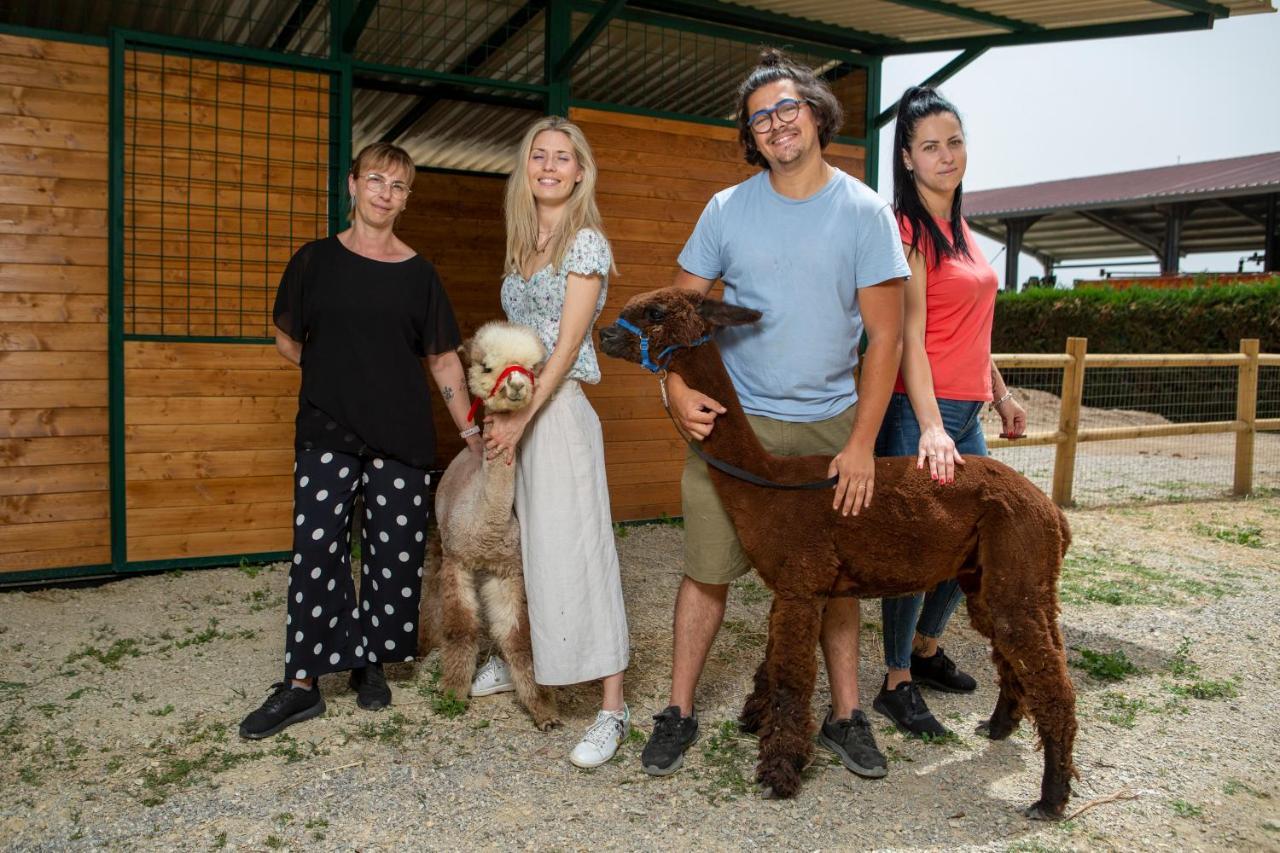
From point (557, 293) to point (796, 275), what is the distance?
2.66ft

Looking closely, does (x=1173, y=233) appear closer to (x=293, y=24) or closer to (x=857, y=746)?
(x=293, y=24)

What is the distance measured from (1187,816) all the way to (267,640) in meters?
3.61

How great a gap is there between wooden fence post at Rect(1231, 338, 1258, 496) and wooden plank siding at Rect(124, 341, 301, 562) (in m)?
8.02

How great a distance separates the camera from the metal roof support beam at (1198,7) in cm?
563

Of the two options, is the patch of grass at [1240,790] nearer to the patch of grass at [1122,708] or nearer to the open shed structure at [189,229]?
the patch of grass at [1122,708]

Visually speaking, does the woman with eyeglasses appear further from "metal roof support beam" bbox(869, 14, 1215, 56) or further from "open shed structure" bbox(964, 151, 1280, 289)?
"open shed structure" bbox(964, 151, 1280, 289)

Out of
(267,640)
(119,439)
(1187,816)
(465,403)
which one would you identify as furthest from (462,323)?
(1187,816)

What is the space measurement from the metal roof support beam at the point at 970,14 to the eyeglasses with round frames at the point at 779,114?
389 cm

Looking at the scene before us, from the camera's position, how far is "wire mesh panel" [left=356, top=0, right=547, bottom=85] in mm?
6438

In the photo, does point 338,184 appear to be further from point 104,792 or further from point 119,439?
point 104,792

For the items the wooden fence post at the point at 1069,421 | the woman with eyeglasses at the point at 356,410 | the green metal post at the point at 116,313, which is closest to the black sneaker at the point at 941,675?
the woman with eyeglasses at the point at 356,410

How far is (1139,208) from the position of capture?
20016 millimetres

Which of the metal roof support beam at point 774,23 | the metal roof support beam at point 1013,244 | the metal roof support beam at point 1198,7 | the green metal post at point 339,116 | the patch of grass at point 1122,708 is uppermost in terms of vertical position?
the metal roof support beam at point 1013,244

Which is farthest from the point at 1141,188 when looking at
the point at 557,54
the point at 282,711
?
the point at 282,711
